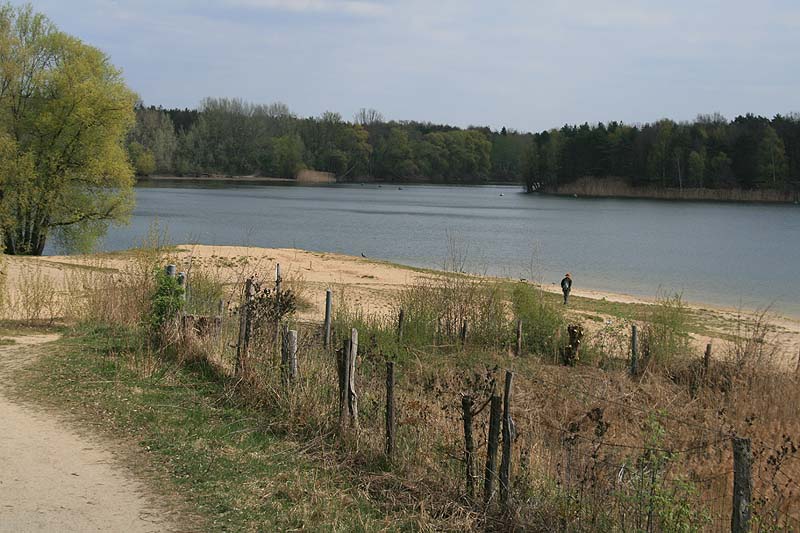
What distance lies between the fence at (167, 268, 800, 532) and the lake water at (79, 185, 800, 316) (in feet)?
36.8

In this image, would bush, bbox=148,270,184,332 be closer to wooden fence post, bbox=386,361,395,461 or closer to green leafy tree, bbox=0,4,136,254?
wooden fence post, bbox=386,361,395,461

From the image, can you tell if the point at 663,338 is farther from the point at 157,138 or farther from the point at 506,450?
the point at 157,138

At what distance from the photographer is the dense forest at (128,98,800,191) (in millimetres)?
118250

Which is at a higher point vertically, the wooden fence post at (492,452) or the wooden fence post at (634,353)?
the wooden fence post at (492,452)

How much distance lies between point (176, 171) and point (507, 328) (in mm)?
170047

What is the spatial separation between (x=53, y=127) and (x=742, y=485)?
133 ft

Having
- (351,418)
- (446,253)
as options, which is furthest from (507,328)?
(446,253)

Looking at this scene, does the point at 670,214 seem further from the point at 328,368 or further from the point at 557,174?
the point at 328,368

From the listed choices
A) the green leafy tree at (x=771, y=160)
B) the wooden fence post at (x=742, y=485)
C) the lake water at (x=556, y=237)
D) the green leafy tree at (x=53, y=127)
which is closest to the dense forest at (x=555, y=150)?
the green leafy tree at (x=771, y=160)

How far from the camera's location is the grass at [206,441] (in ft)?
23.2

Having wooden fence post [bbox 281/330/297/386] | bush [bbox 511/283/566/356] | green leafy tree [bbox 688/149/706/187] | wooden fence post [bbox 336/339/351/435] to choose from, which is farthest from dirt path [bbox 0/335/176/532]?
green leafy tree [bbox 688/149/706/187]

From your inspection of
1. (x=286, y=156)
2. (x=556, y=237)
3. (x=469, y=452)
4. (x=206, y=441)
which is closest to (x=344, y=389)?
(x=206, y=441)

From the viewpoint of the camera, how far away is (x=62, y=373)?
11.5 metres

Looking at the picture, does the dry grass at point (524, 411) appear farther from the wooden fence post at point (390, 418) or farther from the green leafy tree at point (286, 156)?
the green leafy tree at point (286, 156)
